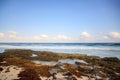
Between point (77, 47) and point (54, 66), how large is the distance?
1.78 metres

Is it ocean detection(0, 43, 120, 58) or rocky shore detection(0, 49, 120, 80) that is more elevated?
ocean detection(0, 43, 120, 58)

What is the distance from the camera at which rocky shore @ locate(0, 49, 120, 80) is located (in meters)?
5.75

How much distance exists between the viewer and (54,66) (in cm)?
638

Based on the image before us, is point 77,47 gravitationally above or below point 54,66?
above

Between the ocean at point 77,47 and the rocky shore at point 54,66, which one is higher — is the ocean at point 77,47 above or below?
above

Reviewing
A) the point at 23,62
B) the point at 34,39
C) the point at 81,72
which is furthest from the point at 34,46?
the point at 81,72

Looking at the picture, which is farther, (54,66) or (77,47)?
(77,47)

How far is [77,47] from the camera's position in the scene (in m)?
7.27

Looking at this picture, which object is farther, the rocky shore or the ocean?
the ocean

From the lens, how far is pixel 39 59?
7.05 meters

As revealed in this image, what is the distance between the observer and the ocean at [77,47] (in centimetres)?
670

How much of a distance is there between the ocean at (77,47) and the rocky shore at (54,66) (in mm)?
239

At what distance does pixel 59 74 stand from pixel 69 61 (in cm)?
107

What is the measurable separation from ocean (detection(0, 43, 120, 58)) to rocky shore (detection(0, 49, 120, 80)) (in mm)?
239
